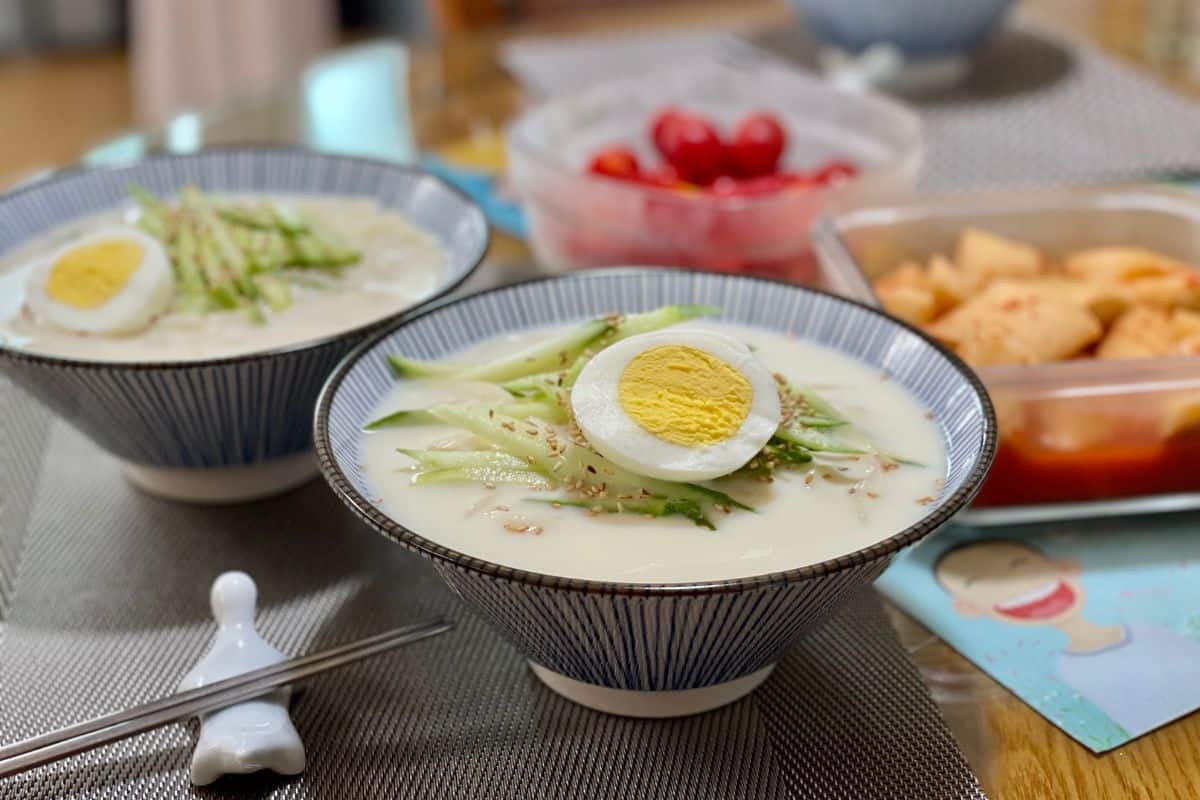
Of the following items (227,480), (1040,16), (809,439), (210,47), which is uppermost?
(809,439)

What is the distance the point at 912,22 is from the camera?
2.46 metres

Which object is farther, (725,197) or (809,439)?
(725,197)

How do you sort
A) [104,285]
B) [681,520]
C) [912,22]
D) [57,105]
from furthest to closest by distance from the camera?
[57,105], [912,22], [104,285], [681,520]

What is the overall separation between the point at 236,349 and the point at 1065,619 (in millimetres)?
846

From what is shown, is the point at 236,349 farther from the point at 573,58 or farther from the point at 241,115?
the point at 573,58

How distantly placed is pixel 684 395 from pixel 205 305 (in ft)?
2.00

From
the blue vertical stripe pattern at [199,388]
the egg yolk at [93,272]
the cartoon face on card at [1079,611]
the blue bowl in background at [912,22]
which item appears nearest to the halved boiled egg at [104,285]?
the egg yolk at [93,272]

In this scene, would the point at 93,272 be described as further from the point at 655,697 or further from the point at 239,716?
the point at 655,697

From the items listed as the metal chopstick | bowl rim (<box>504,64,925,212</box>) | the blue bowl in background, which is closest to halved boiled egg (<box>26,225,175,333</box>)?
the metal chopstick

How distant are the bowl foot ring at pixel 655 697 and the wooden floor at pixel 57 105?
397 cm

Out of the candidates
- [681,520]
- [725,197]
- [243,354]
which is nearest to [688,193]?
[725,197]

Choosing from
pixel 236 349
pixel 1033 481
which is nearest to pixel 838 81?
pixel 1033 481

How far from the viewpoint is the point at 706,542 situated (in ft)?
3.32

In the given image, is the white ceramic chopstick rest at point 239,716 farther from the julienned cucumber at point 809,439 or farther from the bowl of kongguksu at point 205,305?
the julienned cucumber at point 809,439
